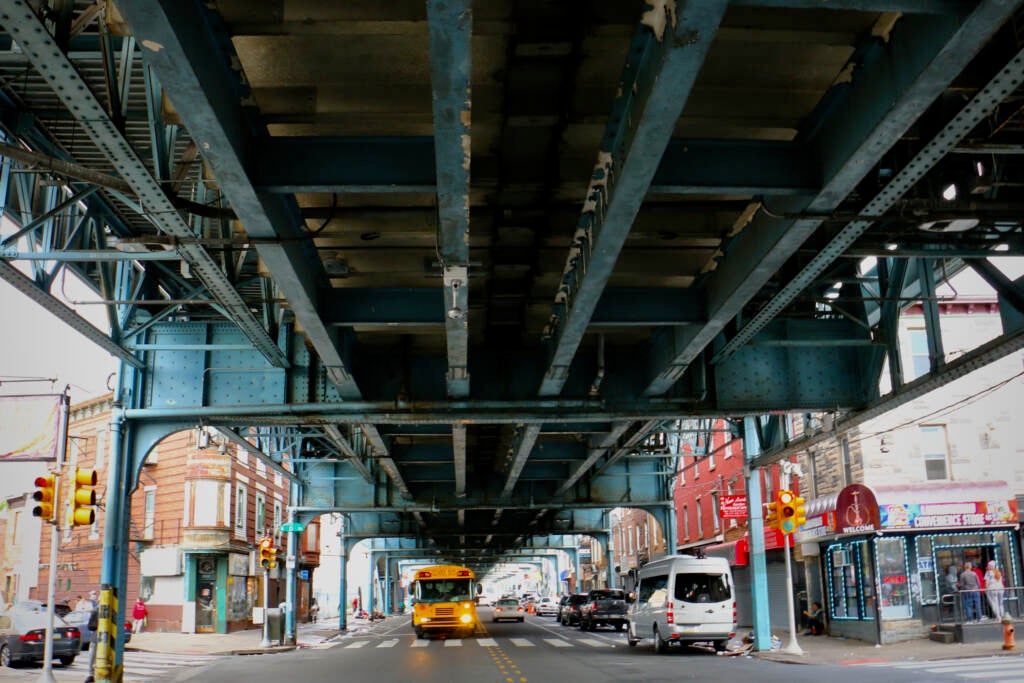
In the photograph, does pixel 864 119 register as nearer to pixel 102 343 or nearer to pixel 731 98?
pixel 731 98

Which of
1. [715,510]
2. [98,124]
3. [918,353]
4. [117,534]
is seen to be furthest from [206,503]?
[98,124]

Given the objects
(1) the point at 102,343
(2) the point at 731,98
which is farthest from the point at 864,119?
(1) the point at 102,343

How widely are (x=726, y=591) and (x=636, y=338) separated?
29.8 feet

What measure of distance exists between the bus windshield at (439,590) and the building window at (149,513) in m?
13.3

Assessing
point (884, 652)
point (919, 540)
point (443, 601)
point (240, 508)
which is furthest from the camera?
point (240, 508)

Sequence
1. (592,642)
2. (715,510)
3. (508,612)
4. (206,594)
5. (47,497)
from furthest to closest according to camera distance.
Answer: (508,612)
(715,510)
(206,594)
(592,642)
(47,497)

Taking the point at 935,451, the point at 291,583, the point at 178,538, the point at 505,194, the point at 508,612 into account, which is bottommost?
the point at 508,612

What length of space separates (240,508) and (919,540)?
106 ft

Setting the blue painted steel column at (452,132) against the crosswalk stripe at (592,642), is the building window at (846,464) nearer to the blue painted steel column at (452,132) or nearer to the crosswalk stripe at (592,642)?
the crosswalk stripe at (592,642)

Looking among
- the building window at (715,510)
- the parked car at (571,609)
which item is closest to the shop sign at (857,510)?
the building window at (715,510)

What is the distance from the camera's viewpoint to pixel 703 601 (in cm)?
2502

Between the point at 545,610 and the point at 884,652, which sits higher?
the point at 884,652

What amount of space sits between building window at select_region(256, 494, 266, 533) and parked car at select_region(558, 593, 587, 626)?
16.8m

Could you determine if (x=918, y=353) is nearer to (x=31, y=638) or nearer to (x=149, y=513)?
(x=31, y=638)
